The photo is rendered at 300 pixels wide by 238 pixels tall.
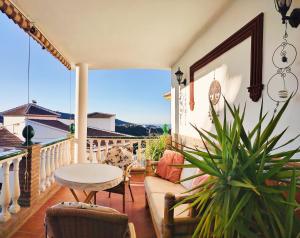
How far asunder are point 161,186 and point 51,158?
2.15 m

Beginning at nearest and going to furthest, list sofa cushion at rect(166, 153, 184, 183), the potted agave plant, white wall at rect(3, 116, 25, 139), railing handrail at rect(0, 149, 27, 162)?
the potted agave plant
railing handrail at rect(0, 149, 27, 162)
sofa cushion at rect(166, 153, 184, 183)
white wall at rect(3, 116, 25, 139)

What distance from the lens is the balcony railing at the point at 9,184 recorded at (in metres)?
2.44

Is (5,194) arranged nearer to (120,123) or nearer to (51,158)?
(51,158)

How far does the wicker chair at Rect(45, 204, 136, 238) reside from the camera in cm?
125

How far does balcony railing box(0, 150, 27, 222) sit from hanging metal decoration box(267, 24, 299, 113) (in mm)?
2692

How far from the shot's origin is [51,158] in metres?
3.94

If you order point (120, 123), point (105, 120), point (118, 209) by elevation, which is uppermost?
point (105, 120)

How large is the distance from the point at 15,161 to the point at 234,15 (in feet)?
10.1

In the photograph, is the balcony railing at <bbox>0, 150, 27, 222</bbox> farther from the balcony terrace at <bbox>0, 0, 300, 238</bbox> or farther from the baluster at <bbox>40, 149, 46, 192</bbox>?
the baluster at <bbox>40, 149, 46, 192</bbox>

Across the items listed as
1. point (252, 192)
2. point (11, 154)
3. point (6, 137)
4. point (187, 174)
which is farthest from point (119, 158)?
point (252, 192)

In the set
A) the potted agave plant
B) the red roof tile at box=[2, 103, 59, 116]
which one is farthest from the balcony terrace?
the red roof tile at box=[2, 103, 59, 116]

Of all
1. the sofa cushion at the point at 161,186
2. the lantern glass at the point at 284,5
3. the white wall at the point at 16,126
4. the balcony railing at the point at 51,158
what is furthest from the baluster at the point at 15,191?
the lantern glass at the point at 284,5

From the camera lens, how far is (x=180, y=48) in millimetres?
4250

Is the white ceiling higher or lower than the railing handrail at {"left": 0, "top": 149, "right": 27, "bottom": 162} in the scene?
higher
